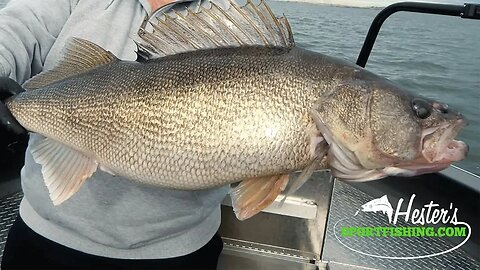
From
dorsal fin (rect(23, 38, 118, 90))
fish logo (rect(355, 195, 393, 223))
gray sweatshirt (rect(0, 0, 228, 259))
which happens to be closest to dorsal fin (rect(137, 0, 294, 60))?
dorsal fin (rect(23, 38, 118, 90))

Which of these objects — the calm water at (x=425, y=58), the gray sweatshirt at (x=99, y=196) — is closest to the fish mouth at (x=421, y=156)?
the gray sweatshirt at (x=99, y=196)

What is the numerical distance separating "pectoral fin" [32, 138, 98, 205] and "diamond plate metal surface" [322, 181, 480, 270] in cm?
143

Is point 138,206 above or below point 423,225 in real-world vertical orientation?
above

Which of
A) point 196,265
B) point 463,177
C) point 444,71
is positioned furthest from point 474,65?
point 196,265

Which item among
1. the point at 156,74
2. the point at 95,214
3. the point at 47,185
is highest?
the point at 156,74

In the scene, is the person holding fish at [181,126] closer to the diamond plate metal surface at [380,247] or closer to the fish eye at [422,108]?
the fish eye at [422,108]

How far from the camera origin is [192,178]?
133 cm

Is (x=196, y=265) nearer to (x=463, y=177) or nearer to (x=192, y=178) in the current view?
(x=192, y=178)

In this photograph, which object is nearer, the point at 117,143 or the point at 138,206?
the point at 117,143

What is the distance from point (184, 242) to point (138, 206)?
0.70 ft

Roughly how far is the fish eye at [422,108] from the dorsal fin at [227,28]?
384 millimetres

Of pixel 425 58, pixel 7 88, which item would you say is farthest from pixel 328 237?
pixel 425 58

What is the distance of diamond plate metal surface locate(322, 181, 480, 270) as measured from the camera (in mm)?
2410

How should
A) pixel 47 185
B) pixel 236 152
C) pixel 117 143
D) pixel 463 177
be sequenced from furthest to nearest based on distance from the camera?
pixel 463 177 < pixel 47 185 < pixel 117 143 < pixel 236 152
